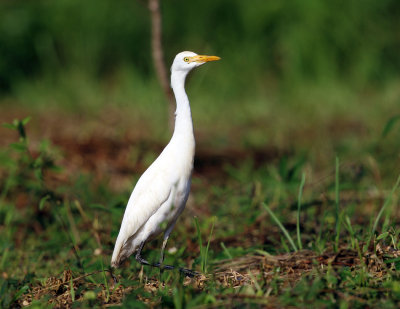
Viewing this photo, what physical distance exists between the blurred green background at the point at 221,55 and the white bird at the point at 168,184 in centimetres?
367

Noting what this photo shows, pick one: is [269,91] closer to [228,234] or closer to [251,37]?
[251,37]

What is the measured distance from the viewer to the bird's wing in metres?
3.21

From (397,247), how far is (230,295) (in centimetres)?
92

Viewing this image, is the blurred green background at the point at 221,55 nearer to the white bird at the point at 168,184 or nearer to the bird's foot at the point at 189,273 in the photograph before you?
the white bird at the point at 168,184

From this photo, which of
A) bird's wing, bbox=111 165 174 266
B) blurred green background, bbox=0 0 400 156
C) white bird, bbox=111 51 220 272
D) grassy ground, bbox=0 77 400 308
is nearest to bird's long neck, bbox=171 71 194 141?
white bird, bbox=111 51 220 272

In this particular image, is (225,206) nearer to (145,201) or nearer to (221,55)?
(145,201)

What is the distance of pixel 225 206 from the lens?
14.5 feet

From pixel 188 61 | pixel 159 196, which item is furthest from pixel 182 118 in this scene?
pixel 159 196

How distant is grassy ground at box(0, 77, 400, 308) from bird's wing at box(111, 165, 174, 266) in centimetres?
22

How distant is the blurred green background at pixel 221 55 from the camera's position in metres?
7.41

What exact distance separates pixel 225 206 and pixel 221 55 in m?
4.06

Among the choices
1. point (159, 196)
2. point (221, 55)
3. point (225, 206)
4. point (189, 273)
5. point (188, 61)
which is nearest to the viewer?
point (189, 273)

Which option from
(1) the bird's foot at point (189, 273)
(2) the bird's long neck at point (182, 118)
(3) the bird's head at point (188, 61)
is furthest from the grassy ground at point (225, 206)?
(3) the bird's head at point (188, 61)

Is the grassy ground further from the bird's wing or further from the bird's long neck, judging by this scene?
the bird's long neck
